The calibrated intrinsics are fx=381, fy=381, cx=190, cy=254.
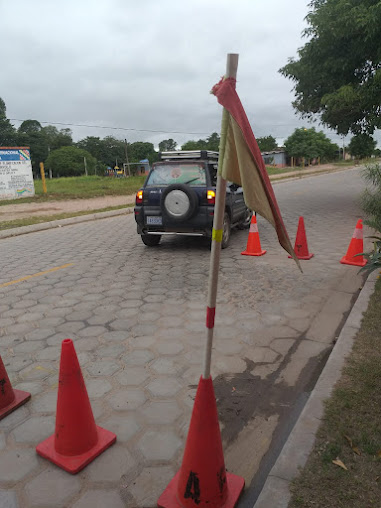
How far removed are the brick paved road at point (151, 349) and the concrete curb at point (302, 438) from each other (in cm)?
21

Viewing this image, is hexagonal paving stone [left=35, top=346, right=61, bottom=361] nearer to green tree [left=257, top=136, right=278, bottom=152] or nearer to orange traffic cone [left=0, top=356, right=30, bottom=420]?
orange traffic cone [left=0, top=356, right=30, bottom=420]

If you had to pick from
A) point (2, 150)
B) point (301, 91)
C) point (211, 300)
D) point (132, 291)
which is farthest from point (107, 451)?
point (2, 150)

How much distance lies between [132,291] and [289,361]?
2.57m

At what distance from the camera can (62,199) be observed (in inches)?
768

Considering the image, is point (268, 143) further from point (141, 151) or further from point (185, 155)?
point (185, 155)

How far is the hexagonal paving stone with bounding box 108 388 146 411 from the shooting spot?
9.37 feet

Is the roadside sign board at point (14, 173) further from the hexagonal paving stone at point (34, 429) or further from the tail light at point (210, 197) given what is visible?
the hexagonal paving stone at point (34, 429)

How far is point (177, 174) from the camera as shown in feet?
24.1

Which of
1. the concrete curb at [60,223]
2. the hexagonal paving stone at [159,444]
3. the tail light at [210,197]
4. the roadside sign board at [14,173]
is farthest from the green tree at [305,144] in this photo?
the hexagonal paving stone at [159,444]

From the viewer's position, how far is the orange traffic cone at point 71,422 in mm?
2342

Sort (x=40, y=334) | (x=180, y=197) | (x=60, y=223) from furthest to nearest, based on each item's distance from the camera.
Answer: (x=60, y=223) → (x=180, y=197) → (x=40, y=334)

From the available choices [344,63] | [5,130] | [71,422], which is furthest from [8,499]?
[5,130]

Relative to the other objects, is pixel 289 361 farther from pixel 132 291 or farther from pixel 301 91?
pixel 301 91

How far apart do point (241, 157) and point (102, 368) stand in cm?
246
